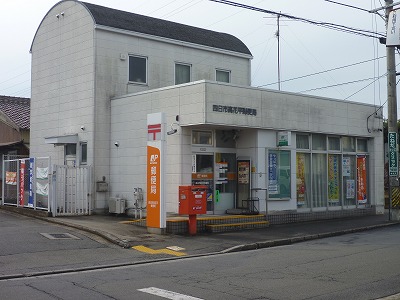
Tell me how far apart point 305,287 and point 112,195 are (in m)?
13.0

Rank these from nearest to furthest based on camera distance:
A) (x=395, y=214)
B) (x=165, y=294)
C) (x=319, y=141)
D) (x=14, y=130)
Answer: (x=165, y=294) → (x=395, y=214) → (x=319, y=141) → (x=14, y=130)

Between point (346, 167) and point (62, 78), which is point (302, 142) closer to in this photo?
point (346, 167)

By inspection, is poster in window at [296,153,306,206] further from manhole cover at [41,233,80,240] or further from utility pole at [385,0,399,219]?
manhole cover at [41,233,80,240]

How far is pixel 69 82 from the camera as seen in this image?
22.3 meters

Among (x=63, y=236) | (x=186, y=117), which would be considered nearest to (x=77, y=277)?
(x=63, y=236)

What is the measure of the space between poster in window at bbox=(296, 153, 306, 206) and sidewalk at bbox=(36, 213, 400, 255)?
4.20 feet

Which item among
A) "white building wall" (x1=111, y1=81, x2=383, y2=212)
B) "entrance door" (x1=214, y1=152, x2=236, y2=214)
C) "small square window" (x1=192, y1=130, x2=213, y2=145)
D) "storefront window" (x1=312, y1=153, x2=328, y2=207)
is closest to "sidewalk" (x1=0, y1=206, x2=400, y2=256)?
"storefront window" (x1=312, y1=153, x2=328, y2=207)

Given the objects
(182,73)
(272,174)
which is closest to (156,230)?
(272,174)

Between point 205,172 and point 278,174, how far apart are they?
291 centimetres

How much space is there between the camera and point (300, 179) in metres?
20.3

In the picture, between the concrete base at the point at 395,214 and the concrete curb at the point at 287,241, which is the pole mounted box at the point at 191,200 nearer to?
the concrete curb at the point at 287,241

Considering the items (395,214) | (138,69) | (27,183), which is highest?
(138,69)

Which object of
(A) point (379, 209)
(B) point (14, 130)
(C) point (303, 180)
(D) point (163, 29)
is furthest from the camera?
(B) point (14, 130)

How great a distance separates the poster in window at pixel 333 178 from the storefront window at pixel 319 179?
333 mm
